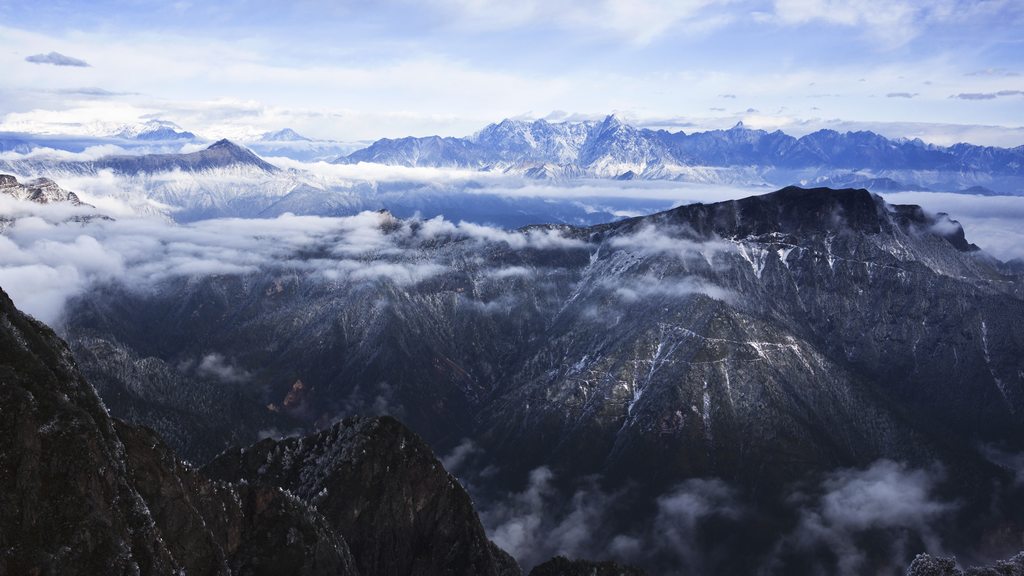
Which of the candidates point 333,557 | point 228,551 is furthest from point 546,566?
point 228,551

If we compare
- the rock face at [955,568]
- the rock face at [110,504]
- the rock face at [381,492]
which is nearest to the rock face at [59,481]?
the rock face at [110,504]

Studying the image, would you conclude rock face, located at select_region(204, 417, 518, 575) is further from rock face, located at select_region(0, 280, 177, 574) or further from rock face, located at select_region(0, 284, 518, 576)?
rock face, located at select_region(0, 280, 177, 574)

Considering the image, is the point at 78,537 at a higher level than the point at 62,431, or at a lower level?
lower

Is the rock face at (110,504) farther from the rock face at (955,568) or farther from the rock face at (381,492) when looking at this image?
the rock face at (955,568)

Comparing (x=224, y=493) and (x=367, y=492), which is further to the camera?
(x=367, y=492)

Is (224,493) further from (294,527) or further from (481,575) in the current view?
(481,575)

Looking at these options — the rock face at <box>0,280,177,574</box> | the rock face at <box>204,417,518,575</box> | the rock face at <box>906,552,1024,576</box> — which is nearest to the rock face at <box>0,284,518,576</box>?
the rock face at <box>0,280,177,574</box>
